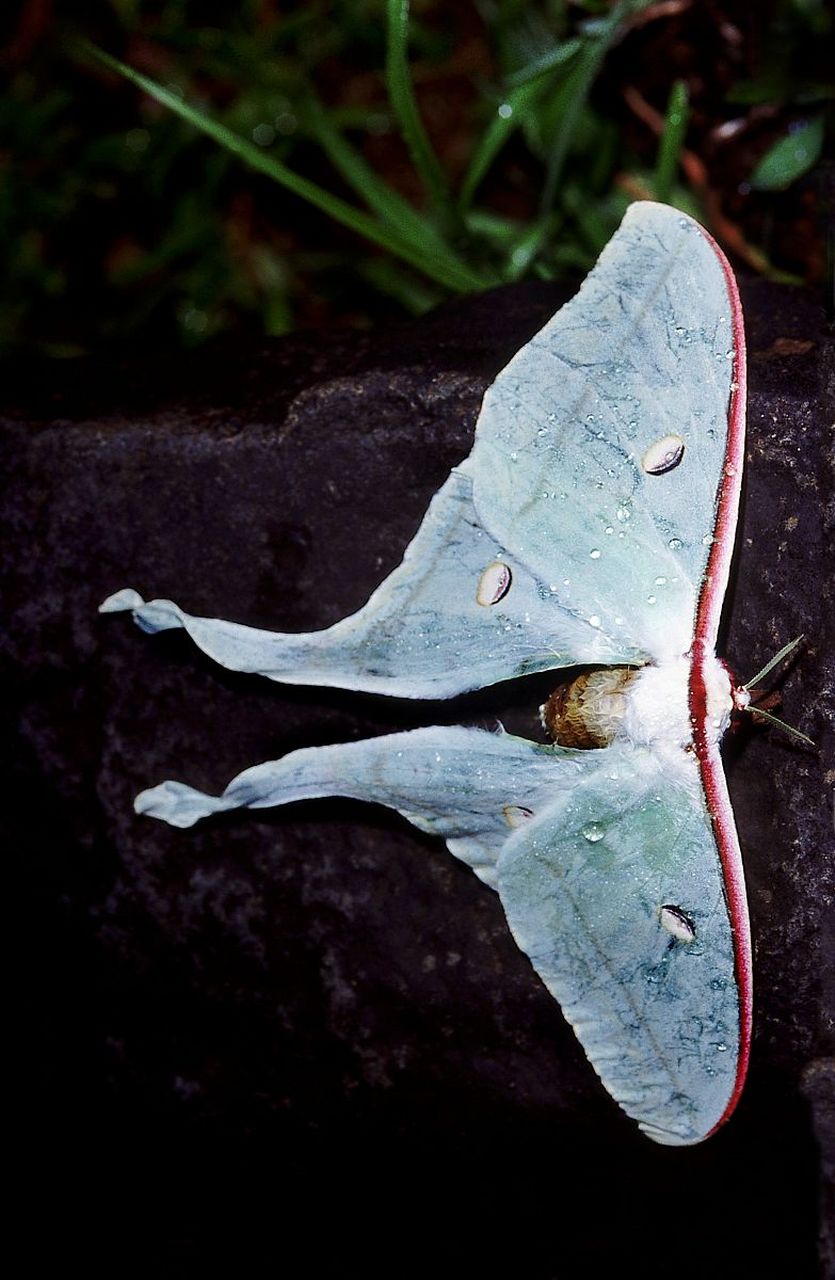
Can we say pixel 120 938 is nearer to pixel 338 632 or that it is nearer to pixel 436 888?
pixel 436 888

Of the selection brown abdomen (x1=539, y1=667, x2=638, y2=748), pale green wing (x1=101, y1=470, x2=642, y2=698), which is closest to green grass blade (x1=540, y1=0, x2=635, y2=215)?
pale green wing (x1=101, y1=470, x2=642, y2=698)

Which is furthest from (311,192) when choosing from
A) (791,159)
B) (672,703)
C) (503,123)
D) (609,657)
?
(672,703)

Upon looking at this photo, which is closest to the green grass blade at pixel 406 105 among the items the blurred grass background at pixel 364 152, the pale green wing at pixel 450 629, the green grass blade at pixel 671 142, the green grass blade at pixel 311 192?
the blurred grass background at pixel 364 152

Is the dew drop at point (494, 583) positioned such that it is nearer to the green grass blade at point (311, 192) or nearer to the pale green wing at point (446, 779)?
the pale green wing at point (446, 779)

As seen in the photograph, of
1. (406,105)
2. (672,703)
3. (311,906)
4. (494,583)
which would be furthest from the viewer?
(406,105)

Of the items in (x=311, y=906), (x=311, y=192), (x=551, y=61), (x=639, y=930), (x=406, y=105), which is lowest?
(x=311, y=906)

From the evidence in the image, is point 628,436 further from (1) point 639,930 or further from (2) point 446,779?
(1) point 639,930

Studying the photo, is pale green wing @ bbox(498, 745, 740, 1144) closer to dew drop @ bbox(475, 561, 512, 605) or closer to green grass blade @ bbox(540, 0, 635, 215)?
dew drop @ bbox(475, 561, 512, 605)
